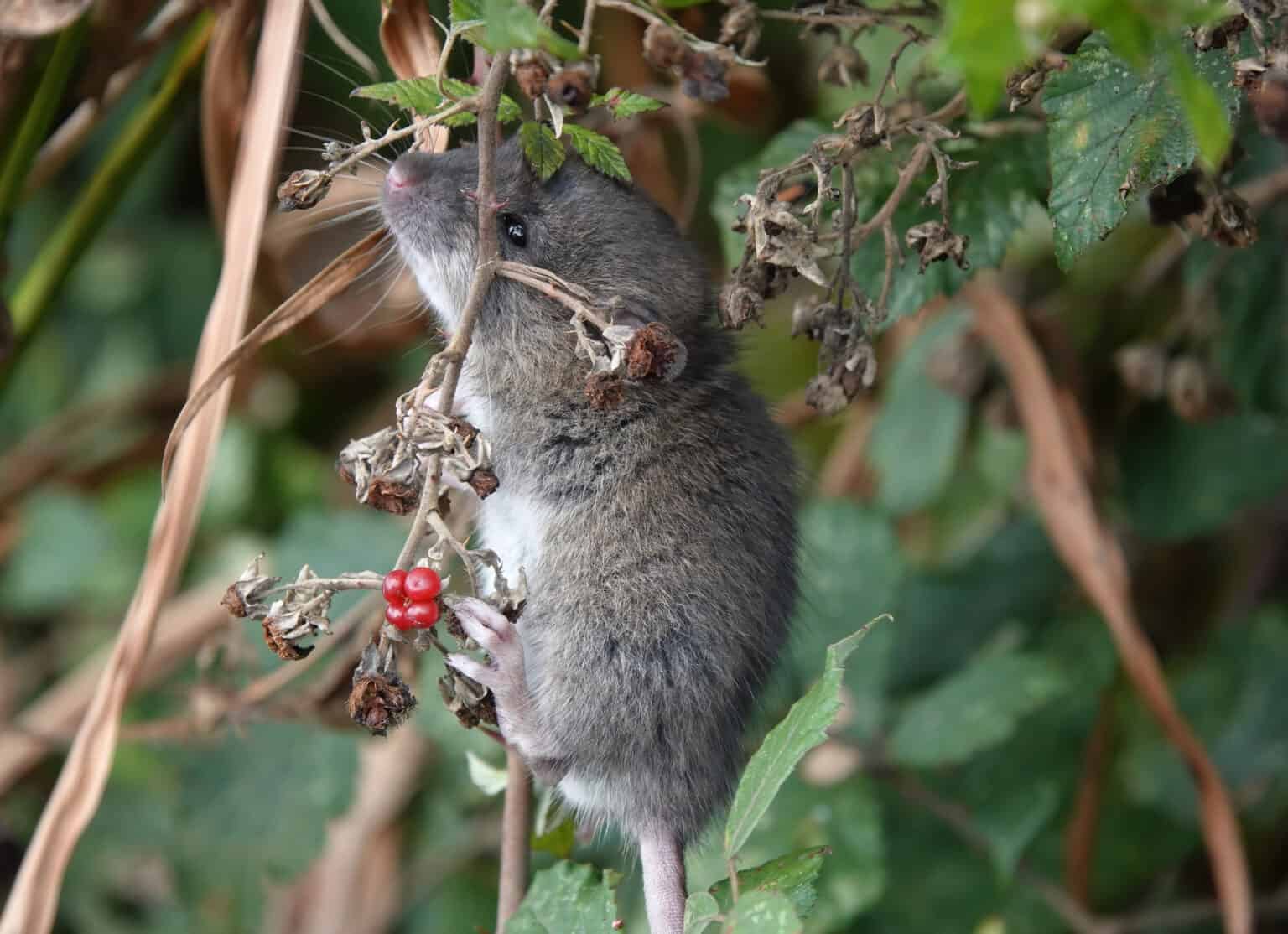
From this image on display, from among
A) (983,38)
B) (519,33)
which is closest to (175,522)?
(519,33)

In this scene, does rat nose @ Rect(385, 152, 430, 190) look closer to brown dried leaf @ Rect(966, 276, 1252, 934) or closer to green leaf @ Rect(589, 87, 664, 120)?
green leaf @ Rect(589, 87, 664, 120)

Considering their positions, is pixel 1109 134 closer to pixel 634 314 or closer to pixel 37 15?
pixel 634 314

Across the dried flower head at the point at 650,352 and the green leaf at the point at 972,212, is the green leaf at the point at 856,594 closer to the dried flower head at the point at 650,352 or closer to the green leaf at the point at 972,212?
the green leaf at the point at 972,212

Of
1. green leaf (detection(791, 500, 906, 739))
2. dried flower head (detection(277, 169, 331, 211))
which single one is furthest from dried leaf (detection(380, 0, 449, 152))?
green leaf (detection(791, 500, 906, 739))

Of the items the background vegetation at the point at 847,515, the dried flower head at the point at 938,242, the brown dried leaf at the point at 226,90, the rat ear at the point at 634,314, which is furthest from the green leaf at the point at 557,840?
the brown dried leaf at the point at 226,90

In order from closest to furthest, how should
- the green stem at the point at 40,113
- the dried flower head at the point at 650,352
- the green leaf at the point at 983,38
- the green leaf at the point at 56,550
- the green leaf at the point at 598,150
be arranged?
the green leaf at the point at 983,38
the dried flower head at the point at 650,352
the green leaf at the point at 598,150
the green stem at the point at 40,113
the green leaf at the point at 56,550

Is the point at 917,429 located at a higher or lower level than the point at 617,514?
higher
